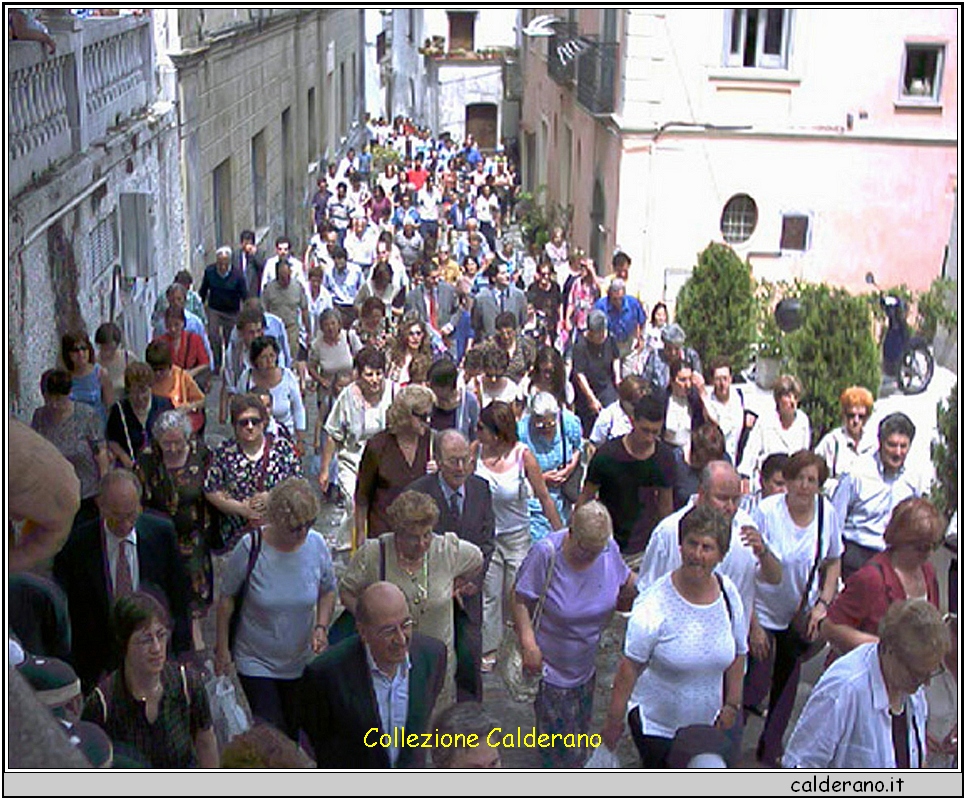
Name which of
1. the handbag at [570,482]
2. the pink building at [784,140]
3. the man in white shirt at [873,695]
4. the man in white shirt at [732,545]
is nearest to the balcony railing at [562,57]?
the pink building at [784,140]

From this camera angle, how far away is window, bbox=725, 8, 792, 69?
581 inches

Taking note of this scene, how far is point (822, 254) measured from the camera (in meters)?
15.9

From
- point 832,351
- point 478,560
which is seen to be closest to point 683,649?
point 478,560

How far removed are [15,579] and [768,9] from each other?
11990 mm

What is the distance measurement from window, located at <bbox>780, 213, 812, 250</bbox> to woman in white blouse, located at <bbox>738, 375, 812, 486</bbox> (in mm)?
8732

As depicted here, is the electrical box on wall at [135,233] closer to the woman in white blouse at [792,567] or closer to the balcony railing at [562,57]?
the woman in white blouse at [792,567]

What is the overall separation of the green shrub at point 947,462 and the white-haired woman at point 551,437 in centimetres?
216

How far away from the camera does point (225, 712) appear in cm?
493

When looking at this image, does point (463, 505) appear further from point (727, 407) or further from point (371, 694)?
point (727, 407)

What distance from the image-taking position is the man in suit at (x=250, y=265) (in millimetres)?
12336

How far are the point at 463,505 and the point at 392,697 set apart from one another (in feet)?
4.62

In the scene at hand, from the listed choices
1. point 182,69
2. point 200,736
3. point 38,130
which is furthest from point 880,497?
point 182,69

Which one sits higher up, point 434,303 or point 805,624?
point 434,303

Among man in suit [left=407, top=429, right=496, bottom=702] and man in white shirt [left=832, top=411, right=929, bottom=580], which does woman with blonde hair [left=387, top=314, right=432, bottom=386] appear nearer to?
man in suit [left=407, top=429, right=496, bottom=702]
